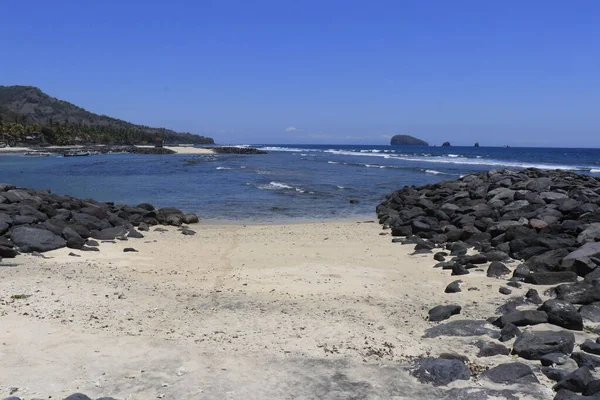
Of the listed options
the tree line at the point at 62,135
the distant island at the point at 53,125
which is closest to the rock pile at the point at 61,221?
the tree line at the point at 62,135

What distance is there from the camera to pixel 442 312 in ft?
23.5

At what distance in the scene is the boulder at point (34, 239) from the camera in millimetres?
10984

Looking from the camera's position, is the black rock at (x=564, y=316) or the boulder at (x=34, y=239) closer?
the black rock at (x=564, y=316)

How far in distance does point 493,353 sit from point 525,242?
576 centimetres

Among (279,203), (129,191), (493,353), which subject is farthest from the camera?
(129,191)

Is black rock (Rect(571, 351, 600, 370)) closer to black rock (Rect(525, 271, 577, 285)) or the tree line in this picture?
black rock (Rect(525, 271, 577, 285))

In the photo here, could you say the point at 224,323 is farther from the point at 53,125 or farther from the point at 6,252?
the point at 53,125

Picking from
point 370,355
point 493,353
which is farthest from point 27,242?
point 493,353

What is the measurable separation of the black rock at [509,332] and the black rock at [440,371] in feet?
3.36

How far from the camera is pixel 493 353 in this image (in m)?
5.85

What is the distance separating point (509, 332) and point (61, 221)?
1148cm

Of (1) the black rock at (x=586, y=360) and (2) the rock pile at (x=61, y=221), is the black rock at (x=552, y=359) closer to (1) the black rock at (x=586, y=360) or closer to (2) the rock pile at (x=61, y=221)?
(1) the black rock at (x=586, y=360)

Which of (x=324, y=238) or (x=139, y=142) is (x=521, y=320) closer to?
(x=324, y=238)

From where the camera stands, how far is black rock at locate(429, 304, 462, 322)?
7.11 m
